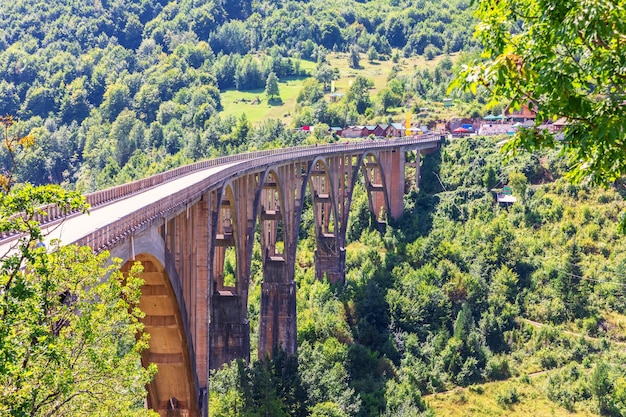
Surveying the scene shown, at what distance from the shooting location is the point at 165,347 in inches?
1503

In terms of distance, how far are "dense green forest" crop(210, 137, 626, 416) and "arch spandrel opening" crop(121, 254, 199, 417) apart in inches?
214

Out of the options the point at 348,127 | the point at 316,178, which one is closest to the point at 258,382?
the point at 316,178

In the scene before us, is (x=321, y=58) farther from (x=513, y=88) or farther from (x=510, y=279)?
(x=513, y=88)

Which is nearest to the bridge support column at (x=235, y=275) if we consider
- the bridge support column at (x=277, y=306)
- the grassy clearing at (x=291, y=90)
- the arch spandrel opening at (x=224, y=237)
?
the arch spandrel opening at (x=224, y=237)

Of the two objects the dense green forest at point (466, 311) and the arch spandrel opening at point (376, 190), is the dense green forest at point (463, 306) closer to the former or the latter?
the dense green forest at point (466, 311)

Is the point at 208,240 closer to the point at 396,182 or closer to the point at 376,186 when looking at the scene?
the point at 376,186

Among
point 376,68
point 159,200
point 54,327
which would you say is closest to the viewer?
point 54,327

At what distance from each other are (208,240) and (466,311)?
32182 millimetres

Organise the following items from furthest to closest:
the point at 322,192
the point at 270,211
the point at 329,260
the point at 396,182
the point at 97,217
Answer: the point at 396,182, the point at 329,260, the point at 322,192, the point at 270,211, the point at 97,217

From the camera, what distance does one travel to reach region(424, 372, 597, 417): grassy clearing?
54312mm

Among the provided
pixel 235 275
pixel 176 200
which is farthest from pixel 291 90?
pixel 176 200

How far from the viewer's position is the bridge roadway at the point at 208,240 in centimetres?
3080

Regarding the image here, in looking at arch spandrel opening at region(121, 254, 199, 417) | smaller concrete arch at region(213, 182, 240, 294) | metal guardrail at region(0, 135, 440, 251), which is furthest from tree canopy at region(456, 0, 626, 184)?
smaller concrete arch at region(213, 182, 240, 294)

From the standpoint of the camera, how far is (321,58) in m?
196
